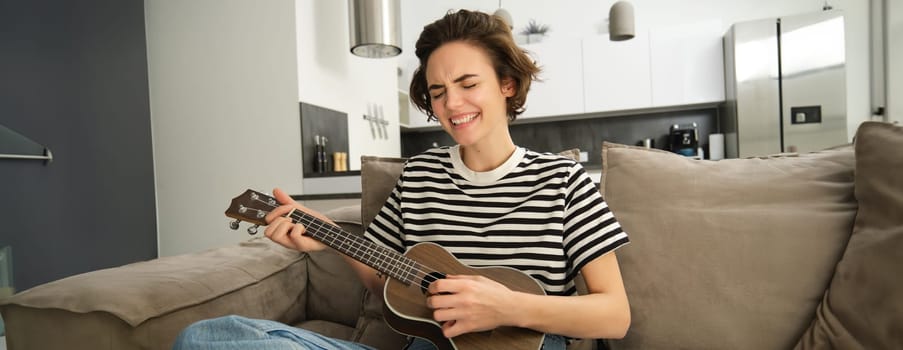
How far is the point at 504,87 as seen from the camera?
109cm

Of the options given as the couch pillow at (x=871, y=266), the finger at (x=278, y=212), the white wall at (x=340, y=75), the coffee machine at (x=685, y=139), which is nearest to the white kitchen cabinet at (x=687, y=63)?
the coffee machine at (x=685, y=139)

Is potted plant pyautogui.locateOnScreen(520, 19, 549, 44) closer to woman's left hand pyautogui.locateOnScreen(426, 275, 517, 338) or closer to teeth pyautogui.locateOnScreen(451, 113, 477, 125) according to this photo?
teeth pyautogui.locateOnScreen(451, 113, 477, 125)

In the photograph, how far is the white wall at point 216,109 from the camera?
2812 millimetres

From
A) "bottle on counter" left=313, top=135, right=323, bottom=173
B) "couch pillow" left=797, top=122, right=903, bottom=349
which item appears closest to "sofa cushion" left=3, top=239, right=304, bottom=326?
"couch pillow" left=797, top=122, right=903, bottom=349

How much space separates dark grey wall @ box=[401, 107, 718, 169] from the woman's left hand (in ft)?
12.0

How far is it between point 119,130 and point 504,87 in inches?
103

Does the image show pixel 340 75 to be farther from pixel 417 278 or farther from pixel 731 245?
pixel 731 245

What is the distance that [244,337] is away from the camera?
0.73 metres

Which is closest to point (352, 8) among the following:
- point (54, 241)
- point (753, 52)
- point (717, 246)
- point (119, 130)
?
point (119, 130)

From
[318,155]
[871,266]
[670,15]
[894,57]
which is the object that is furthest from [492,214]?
[894,57]

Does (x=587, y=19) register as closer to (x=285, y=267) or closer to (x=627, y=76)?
(x=627, y=76)

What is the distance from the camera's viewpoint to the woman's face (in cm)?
101

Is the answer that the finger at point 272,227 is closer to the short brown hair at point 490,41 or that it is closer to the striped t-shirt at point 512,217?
the striped t-shirt at point 512,217

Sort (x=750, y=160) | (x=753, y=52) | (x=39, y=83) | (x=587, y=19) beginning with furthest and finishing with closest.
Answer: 1. (x=587, y=19)
2. (x=753, y=52)
3. (x=39, y=83)
4. (x=750, y=160)
